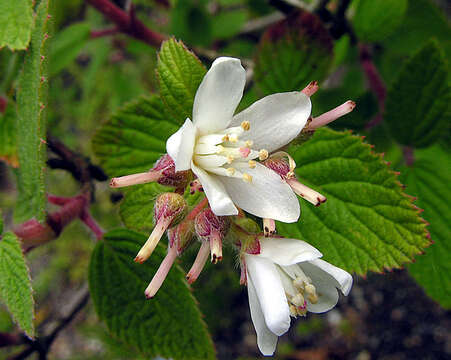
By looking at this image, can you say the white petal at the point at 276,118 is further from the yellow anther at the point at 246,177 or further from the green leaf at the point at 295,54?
the green leaf at the point at 295,54

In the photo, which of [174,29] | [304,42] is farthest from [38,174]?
[174,29]

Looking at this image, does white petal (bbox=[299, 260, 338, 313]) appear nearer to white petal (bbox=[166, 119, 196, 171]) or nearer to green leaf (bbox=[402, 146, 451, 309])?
white petal (bbox=[166, 119, 196, 171])

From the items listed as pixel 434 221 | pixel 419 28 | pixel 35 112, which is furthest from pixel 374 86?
pixel 35 112

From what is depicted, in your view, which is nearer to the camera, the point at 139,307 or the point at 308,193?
the point at 308,193

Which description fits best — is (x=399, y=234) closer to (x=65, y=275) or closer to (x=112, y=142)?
(x=112, y=142)

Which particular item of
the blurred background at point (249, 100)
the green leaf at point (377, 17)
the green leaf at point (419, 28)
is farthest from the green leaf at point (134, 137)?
the green leaf at point (419, 28)

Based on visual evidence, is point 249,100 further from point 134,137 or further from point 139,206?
point 139,206
